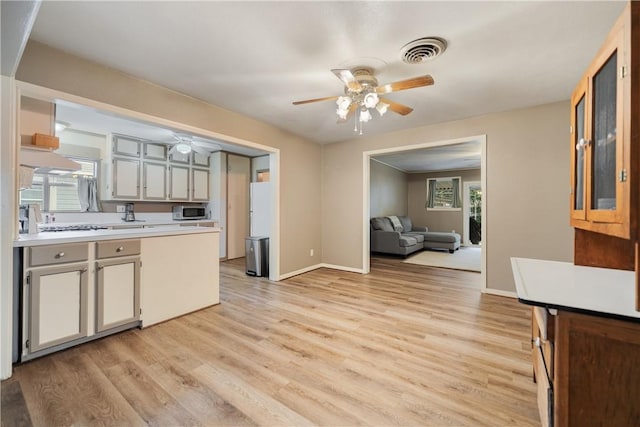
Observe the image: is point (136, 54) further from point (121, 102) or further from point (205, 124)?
point (205, 124)

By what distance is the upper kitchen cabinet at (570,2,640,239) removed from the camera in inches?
35.4

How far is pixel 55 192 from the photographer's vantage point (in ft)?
14.7

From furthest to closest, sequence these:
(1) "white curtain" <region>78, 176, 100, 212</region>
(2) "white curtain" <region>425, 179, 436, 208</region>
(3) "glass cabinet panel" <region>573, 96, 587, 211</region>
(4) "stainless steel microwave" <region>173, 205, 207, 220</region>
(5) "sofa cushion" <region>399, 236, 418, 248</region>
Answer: (2) "white curtain" <region>425, 179, 436, 208</region> < (5) "sofa cushion" <region>399, 236, 418, 248</region> < (4) "stainless steel microwave" <region>173, 205, 207, 220</region> < (1) "white curtain" <region>78, 176, 100, 212</region> < (3) "glass cabinet panel" <region>573, 96, 587, 211</region>

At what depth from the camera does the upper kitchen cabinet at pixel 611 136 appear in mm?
899

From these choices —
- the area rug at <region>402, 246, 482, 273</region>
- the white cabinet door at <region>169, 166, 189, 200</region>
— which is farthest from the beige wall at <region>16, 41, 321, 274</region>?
the white cabinet door at <region>169, 166, 189, 200</region>

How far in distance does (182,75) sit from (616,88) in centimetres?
305

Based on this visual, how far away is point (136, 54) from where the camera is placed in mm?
2227

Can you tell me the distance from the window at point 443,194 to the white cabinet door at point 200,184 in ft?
22.8

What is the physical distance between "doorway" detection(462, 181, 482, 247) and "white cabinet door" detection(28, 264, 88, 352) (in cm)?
888

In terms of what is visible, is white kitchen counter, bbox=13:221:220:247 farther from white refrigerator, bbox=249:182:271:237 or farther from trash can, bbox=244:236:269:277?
white refrigerator, bbox=249:182:271:237

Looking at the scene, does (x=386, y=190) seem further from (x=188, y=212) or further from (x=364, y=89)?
(x=364, y=89)

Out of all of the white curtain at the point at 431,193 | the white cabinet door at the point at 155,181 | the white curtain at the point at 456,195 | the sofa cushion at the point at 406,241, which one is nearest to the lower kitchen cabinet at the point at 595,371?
the sofa cushion at the point at 406,241

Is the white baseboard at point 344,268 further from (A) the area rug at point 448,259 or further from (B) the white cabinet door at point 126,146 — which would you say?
(B) the white cabinet door at point 126,146

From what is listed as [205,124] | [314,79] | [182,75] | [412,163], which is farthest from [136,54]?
[412,163]
